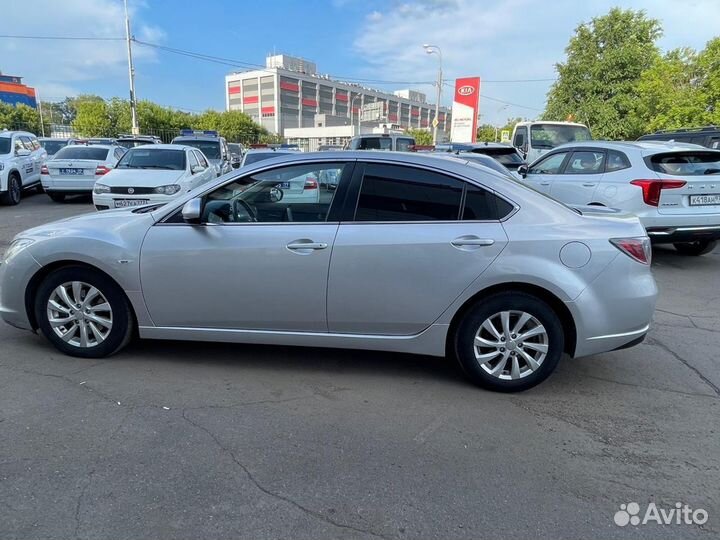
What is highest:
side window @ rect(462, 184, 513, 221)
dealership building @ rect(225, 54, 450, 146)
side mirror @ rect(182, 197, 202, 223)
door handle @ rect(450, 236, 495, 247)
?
dealership building @ rect(225, 54, 450, 146)

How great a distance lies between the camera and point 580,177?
789 centimetres

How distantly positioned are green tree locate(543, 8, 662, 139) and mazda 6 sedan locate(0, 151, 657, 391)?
3167 cm

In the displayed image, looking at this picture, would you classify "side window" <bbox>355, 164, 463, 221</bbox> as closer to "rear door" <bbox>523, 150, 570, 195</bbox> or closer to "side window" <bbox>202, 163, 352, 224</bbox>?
"side window" <bbox>202, 163, 352, 224</bbox>

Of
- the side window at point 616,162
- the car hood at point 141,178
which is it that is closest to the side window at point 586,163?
the side window at point 616,162

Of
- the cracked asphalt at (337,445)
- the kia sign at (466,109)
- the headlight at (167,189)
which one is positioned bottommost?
the cracked asphalt at (337,445)

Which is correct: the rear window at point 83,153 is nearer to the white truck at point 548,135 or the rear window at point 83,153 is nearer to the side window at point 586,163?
Result: the side window at point 586,163

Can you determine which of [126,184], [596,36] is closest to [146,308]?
[126,184]

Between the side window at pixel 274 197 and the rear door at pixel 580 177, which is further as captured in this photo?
the rear door at pixel 580 177

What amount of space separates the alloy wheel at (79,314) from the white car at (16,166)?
36.4 ft

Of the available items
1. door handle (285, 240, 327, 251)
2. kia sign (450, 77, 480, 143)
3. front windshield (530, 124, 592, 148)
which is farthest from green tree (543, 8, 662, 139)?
door handle (285, 240, 327, 251)

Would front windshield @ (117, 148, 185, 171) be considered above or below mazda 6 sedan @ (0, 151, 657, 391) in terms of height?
above

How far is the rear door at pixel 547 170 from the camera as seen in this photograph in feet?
27.6

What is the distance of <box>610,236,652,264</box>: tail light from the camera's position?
3492 mm

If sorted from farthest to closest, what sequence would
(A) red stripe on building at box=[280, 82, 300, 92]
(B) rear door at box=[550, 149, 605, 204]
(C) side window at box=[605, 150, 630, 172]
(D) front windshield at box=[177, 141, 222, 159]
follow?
(A) red stripe on building at box=[280, 82, 300, 92]
(D) front windshield at box=[177, 141, 222, 159]
(B) rear door at box=[550, 149, 605, 204]
(C) side window at box=[605, 150, 630, 172]
